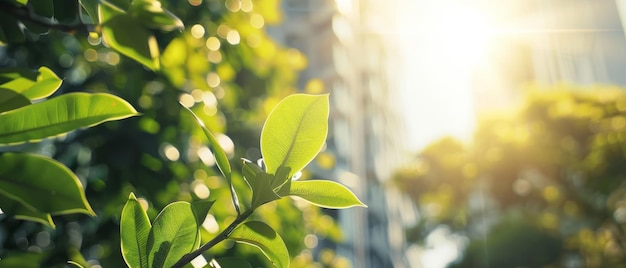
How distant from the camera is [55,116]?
0.90 feet

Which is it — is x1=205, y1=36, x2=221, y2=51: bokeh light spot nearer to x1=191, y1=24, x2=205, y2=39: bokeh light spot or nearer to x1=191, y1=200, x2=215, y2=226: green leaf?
x1=191, y1=24, x2=205, y2=39: bokeh light spot

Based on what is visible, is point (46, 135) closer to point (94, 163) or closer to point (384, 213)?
point (94, 163)

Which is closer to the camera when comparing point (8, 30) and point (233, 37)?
point (8, 30)

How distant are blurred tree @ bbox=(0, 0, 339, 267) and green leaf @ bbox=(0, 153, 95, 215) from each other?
1.95 ft

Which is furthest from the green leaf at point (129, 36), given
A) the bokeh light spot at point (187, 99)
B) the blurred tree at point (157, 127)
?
the bokeh light spot at point (187, 99)

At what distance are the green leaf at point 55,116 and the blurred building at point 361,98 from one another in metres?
11.7

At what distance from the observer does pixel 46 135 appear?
27 centimetres

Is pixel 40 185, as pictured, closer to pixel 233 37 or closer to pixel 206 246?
pixel 206 246

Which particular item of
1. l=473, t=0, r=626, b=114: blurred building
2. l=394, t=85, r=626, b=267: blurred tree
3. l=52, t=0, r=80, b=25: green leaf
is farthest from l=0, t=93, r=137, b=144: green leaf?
l=394, t=85, r=626, b=267: blurred tree

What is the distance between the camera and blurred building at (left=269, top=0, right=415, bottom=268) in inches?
556

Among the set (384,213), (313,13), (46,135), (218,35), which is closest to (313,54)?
(313,13)

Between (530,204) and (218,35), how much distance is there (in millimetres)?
9577

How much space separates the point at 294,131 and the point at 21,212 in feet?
0.43

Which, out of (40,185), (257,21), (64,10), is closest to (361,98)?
(257,21)
